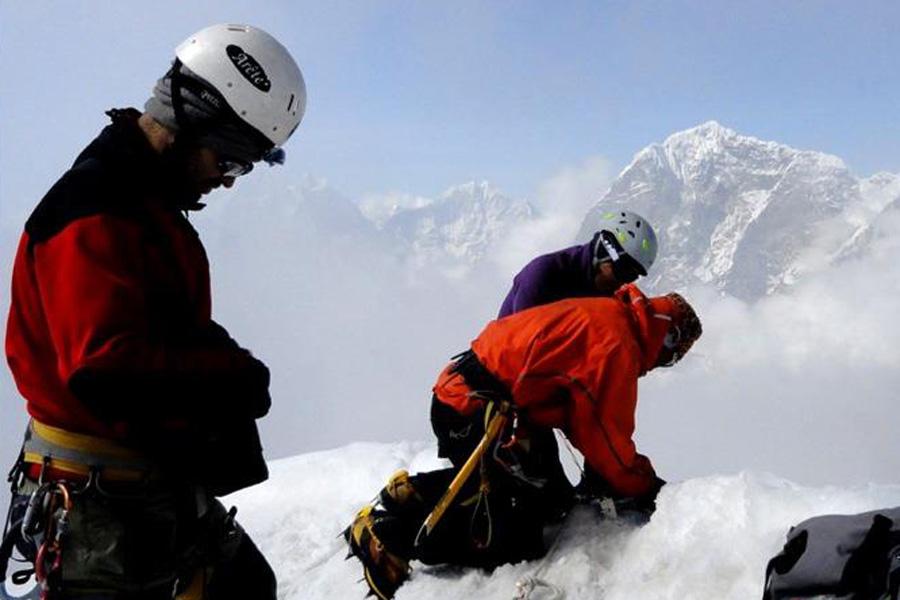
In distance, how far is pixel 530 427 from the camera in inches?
205

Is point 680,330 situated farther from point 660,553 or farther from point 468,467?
point 468,467

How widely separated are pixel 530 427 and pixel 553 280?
223cm

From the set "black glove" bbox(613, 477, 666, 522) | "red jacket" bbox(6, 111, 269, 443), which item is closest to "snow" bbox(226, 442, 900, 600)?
"black glove" bbox(613, 477, 666, 522)

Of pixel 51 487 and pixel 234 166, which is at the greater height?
pixel 234 166

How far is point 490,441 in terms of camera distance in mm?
5086

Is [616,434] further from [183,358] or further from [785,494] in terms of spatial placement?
[183,358]

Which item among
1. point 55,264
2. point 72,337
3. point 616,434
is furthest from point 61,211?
point 616,434

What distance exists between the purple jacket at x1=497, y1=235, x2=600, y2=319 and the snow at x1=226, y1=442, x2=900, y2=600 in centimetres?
229

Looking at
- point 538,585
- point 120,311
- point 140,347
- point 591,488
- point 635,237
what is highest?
point 635,237

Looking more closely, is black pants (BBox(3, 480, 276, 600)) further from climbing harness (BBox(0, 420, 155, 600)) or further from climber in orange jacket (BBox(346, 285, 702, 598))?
climber in orange jacket (BBox(346, 285, 702, 598))

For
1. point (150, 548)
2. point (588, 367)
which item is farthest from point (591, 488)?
point (150, 548)

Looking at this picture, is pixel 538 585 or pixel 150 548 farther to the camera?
pixel 538 585

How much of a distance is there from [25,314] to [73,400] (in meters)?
0.37

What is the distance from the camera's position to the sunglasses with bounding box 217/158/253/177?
3.07 m
